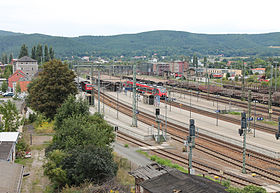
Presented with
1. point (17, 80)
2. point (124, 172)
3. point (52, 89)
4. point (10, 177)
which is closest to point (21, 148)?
point (10, 177)

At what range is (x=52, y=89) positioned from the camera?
143ft

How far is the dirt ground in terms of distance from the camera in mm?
22439

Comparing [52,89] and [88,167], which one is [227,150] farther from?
[52,89]

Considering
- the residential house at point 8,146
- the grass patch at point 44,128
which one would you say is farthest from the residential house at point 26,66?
the residential house at point 8,146

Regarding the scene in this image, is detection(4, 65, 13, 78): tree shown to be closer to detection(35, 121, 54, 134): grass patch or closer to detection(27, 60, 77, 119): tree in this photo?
detection(27, 60, 77, 119): tree

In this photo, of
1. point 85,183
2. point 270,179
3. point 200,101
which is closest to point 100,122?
point 85,183

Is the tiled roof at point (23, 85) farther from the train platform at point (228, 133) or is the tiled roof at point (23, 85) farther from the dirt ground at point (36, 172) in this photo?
the dirt ground at point (36, 172)

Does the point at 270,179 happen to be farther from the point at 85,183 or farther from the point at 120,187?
the point at 85,183

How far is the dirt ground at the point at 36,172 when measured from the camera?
2244 centimetres

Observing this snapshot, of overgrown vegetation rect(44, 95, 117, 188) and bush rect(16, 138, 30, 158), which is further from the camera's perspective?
bush rect(16, 138, 30, 158)

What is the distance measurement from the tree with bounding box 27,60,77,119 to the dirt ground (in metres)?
8.82

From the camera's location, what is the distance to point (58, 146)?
24938 millimetres

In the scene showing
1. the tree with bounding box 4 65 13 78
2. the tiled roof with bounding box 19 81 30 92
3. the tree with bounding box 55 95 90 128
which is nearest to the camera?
the tree with bounding box 55 95 90 128

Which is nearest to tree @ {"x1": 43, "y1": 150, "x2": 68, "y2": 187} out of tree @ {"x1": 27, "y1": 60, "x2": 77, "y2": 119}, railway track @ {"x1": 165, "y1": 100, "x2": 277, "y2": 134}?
tree @ {"x1": 27, "y1": 60, "x2": 77, "y2": 119}
